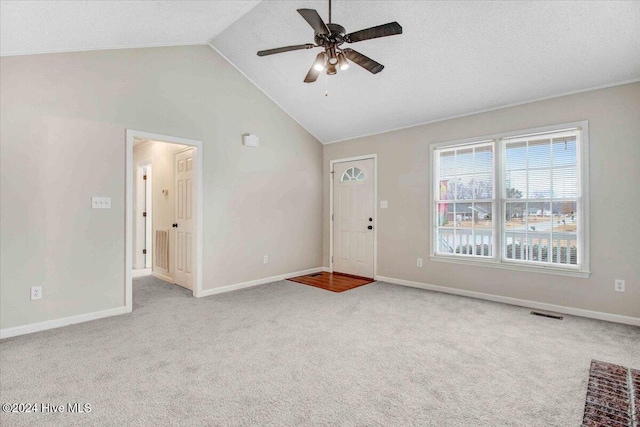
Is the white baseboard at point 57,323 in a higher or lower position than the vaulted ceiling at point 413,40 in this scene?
lower

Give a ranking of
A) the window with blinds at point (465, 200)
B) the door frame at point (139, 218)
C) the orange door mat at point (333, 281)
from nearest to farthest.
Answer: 1. the window with blinds at point (465, 200)
2. the orange door mat at point (333, 281)
3. the door frame at point (139, 218)

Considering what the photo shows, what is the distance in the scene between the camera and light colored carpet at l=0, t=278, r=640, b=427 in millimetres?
1873

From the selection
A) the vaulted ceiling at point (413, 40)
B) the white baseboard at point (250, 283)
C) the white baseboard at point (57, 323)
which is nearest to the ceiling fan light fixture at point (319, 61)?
the vaulted ceiling at point (413, 40)

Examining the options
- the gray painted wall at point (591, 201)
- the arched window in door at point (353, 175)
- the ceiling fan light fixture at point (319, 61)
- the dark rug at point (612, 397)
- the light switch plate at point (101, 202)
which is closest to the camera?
the dark rug at point (612, 397)

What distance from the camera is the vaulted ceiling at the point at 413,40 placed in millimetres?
2830

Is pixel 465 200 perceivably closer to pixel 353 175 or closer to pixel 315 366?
pixel 353 175

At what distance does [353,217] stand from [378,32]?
3762 mm

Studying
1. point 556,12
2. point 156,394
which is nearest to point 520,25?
point 556,12

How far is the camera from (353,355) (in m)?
2.63

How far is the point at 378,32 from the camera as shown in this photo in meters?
2.39

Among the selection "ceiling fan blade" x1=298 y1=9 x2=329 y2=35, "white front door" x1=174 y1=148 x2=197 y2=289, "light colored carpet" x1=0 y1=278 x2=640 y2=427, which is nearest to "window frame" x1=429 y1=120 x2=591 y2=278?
"light colored carpet" x1=0 y1=278 x2=640 y2=427

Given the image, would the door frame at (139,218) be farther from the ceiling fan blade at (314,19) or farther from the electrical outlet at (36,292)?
the ceiling fan blade at (314,19)

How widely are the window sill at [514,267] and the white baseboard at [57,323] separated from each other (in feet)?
13.8

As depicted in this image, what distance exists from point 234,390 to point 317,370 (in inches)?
23.9
